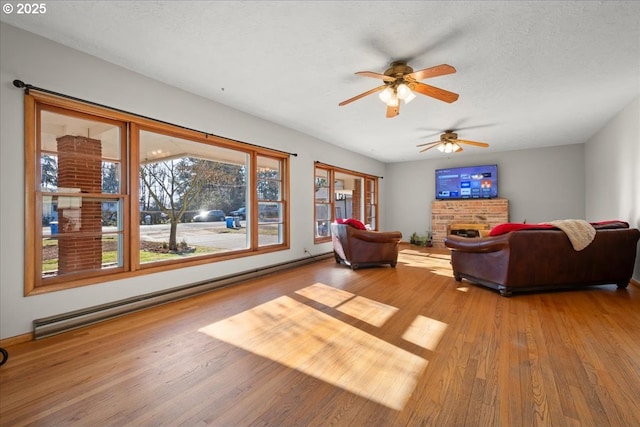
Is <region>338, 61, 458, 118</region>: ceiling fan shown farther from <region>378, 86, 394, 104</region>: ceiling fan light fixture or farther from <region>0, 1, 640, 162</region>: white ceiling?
<region>0, 1, 640, 162</region>: white ceiling

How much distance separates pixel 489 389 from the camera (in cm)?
163

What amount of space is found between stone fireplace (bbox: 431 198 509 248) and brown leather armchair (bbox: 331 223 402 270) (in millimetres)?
3370

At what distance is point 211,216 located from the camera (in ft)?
13.1

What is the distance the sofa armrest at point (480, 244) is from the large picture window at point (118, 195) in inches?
125

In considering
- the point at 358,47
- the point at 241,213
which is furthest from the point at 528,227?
the point at 241,213

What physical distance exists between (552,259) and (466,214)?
426 cm

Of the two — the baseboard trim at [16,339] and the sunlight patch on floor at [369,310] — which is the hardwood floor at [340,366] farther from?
the baseboard trim at [16,339]

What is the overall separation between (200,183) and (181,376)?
2695 mm

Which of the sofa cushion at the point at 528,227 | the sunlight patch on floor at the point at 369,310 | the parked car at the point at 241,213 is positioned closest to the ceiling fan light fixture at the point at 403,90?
the sofa cushion at the point at 528,227

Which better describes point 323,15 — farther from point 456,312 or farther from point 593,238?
point 593,238

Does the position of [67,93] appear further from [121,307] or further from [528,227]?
[528,227]

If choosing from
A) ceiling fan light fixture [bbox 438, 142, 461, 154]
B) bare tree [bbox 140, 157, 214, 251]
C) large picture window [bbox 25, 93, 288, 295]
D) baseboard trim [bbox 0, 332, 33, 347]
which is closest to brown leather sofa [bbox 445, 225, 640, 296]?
ceiling fan light fixture [bbox 438, 142, 461, 154]

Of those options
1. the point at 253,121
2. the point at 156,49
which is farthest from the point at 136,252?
the point at 253,121

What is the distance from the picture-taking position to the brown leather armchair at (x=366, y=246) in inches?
192
